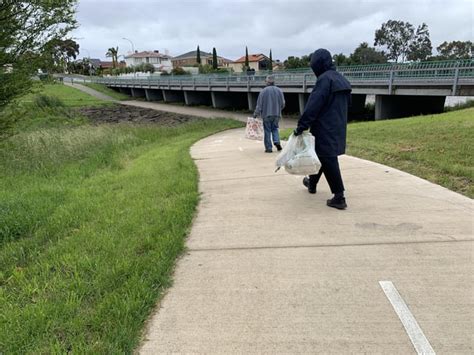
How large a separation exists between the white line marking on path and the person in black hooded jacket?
1.82m

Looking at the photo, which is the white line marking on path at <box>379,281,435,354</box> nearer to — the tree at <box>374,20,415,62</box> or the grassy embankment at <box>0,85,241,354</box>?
the grassy embankment at <box>0,85,241,354</box>

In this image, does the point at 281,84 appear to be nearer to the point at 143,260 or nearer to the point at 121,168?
the point at 121,168

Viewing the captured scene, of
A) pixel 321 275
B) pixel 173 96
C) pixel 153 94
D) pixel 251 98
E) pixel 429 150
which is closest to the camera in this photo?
pixel 321 275

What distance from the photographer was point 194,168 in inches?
302

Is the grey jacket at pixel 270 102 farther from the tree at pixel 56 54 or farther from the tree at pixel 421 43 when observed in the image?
the tree at pixel 421 43

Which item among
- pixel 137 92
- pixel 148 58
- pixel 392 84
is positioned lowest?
pixel 137 92

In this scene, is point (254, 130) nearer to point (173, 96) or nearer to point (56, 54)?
point (56, 54)

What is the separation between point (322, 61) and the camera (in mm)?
4504

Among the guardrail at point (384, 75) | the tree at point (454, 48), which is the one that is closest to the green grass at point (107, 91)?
the guardrail at point (384, 75)

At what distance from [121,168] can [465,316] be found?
8099mm

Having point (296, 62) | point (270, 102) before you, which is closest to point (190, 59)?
point (296, 62)

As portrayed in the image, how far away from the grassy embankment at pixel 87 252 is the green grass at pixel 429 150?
3405mm

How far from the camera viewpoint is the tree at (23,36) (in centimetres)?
522

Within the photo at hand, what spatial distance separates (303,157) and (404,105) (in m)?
20.7
